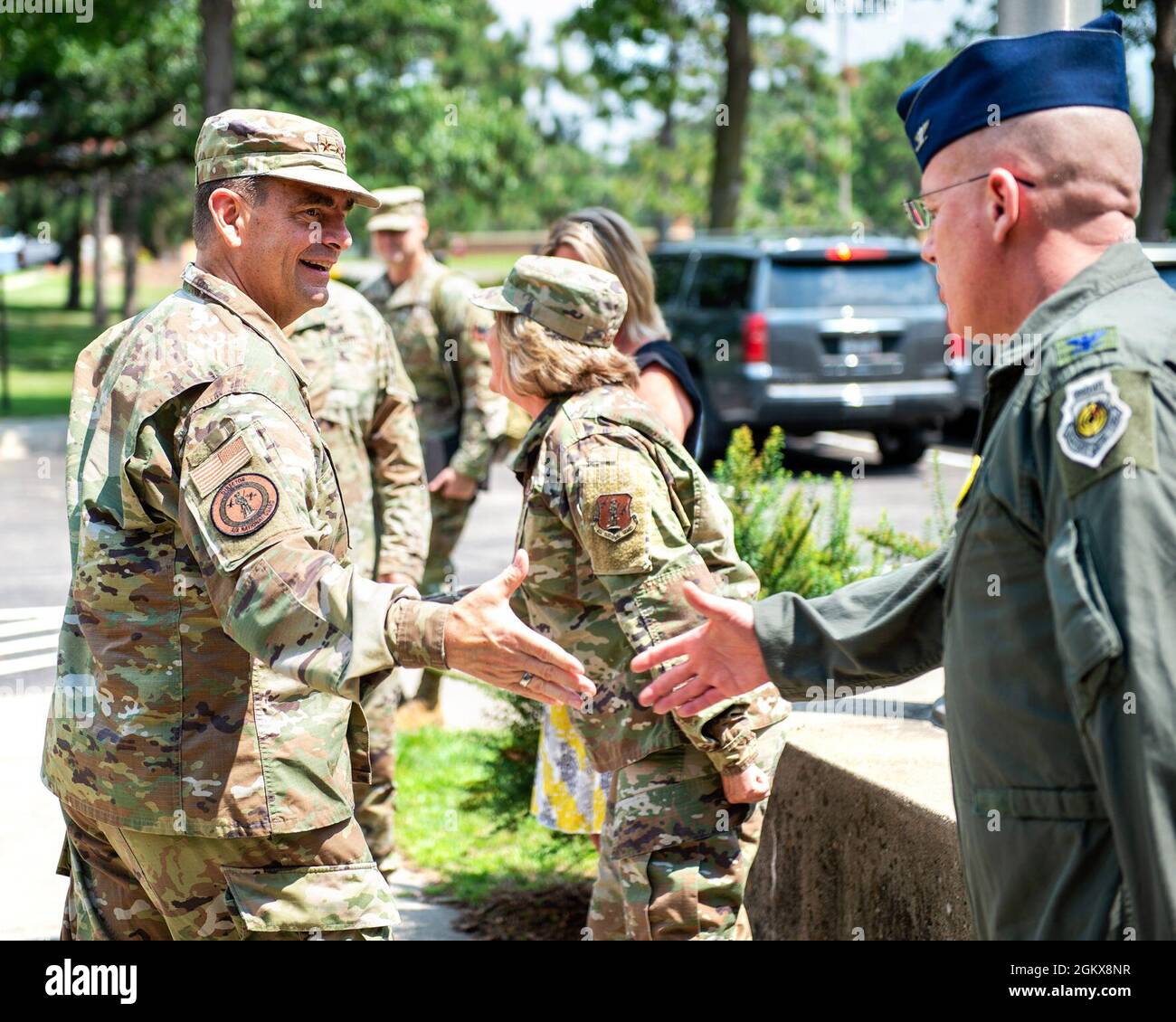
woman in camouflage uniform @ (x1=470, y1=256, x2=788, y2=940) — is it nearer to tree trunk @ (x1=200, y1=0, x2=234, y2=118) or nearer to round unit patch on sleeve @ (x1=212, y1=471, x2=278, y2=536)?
→ round unit patch on sleeve @ (x1=212, y1=471, x2=278, y2=536)

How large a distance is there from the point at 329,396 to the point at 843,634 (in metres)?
2.77

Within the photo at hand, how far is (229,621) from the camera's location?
250 cm

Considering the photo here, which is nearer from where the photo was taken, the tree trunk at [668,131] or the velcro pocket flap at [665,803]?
the velcro pocket flap at [665,803]

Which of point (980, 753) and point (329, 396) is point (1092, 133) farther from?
point (329, 396)

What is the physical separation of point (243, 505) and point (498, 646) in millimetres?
494

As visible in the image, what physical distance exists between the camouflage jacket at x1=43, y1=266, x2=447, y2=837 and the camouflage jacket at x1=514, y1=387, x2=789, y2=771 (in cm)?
58

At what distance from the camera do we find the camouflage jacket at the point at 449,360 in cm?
627

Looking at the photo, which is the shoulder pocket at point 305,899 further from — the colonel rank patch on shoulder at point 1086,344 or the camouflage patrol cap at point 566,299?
the colonel rank patch on shoulder at point 1086,344

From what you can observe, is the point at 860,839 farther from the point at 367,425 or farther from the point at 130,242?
the point at 130,242

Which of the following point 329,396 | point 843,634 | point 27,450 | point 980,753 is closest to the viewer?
point 980,753

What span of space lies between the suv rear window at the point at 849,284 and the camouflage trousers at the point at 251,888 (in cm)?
1125

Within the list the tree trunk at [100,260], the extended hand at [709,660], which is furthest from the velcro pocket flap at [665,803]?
the tree trunk at [100,260]

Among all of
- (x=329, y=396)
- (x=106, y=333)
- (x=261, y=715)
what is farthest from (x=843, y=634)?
(x=329, y=396)
